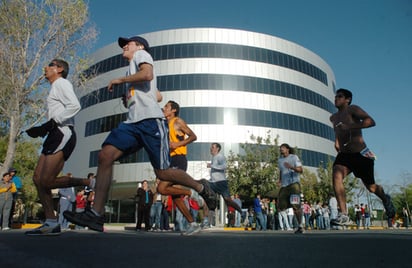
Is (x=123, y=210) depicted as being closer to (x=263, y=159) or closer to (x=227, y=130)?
(x=227, y=130)

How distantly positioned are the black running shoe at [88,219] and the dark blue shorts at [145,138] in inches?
26.2

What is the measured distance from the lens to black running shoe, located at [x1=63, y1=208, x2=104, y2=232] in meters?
3.06

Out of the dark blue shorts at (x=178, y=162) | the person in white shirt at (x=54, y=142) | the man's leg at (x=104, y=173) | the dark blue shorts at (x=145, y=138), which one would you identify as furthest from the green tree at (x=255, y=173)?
the man's leg at (x=104, y=173)

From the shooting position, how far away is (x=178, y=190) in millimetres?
5203

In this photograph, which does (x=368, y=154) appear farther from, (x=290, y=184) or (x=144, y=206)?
(x=144, y=206)

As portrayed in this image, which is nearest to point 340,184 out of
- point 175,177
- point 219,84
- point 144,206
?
point 175,177

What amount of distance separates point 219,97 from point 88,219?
29.2 meters

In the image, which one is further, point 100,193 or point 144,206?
point 144,206

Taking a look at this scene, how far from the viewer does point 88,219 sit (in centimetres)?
308

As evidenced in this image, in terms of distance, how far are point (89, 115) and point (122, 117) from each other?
5301 mm

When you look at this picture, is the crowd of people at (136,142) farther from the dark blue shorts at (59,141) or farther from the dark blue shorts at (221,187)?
the dark blue shorts at (221,187)

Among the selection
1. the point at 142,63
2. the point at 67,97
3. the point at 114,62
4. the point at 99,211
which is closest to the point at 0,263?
the point at 99,211

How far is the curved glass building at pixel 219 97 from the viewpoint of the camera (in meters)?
31.2

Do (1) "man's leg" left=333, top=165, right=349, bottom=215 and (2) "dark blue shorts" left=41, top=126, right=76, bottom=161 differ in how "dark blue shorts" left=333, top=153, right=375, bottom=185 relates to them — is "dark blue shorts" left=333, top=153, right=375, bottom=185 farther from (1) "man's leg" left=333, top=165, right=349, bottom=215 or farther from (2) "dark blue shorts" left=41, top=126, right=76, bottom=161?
(2) "dark blue shorts" left=41, top=126, right=76, bottom=161
